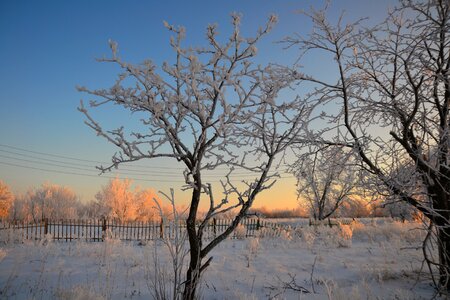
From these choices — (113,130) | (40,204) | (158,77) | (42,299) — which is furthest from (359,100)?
(40,204)

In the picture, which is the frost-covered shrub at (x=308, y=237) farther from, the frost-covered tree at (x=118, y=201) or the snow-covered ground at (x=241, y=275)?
the frost-covered tree at (x=118, y=201)

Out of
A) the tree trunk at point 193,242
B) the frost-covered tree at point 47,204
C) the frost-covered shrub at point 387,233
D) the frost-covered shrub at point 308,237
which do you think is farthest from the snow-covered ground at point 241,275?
the frost-covered tree at point 47,204

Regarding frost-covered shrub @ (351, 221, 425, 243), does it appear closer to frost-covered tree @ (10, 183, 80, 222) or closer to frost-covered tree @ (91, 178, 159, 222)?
frost-covered tree @ (91, 178, 159, 222)

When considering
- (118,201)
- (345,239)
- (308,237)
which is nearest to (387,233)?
(345,239)

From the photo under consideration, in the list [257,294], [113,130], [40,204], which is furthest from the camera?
[40,204]

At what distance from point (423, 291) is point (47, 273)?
341 inches

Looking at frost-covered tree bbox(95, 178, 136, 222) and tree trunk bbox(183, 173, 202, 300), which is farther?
frost-covered tree bbox(95, 178, 136, 222)

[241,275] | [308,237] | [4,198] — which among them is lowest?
[308,237]

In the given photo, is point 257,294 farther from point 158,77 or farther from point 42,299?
point 158,77

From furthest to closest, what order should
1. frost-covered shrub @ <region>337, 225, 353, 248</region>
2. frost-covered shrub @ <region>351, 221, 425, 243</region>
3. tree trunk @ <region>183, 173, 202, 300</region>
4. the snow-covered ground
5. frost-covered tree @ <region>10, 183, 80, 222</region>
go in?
frost-covered tree @ <region>10, 183, 80, 222</region> < frost-covered shrub @ <region>351, 221, 425, 243</region> < frost-covered shrub @ <region>337, 225, 353, 248</region> < the snow-covered ground < tree trunk @ <region>183, 173, 202, 300</region>

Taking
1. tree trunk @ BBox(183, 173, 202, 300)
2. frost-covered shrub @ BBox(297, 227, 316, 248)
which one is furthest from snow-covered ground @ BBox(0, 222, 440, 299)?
frost-covered shrub @ BBox(297, 227, 316, 248)

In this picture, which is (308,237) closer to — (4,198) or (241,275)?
(241,275)

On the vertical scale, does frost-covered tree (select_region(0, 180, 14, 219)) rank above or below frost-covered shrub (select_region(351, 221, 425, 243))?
above

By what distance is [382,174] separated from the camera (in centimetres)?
546
